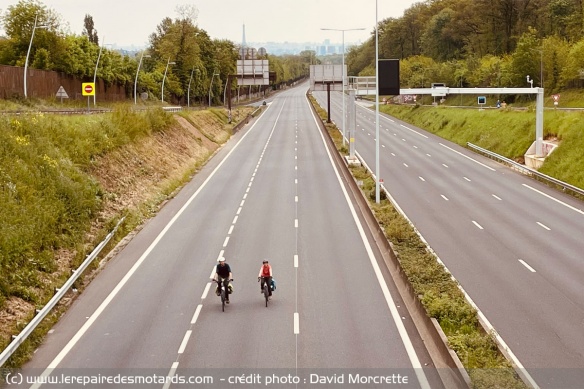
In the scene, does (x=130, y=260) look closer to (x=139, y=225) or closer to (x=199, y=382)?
(x=139, y=225)

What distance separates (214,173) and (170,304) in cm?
3069

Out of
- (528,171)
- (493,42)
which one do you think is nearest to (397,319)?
(528,171)

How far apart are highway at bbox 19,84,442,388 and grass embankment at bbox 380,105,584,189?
1837cm

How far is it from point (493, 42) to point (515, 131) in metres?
81.7

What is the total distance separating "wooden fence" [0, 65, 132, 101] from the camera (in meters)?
55.6

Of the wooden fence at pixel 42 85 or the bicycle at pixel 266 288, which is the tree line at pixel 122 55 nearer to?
the wooden fence at pixel 42 85

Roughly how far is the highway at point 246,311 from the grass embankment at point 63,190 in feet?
4.35

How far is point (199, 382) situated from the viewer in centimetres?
1575

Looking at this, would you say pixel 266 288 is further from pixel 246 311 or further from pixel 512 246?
pixel 512 246

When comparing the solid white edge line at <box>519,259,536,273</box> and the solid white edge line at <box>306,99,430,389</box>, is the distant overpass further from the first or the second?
the solid white edge line at <box>519,259,536,273</box>

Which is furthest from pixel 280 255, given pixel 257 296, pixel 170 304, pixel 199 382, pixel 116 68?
pixel 116 68

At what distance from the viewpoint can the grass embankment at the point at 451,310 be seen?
47.8 feet

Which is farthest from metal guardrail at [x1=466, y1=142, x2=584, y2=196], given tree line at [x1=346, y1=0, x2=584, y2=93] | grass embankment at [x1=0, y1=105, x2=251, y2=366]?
tree line at [x1=346, y1=0, x2=584, y2=93]

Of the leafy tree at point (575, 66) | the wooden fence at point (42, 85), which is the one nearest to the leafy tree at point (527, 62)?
the leafy tree at point (575, 66)
